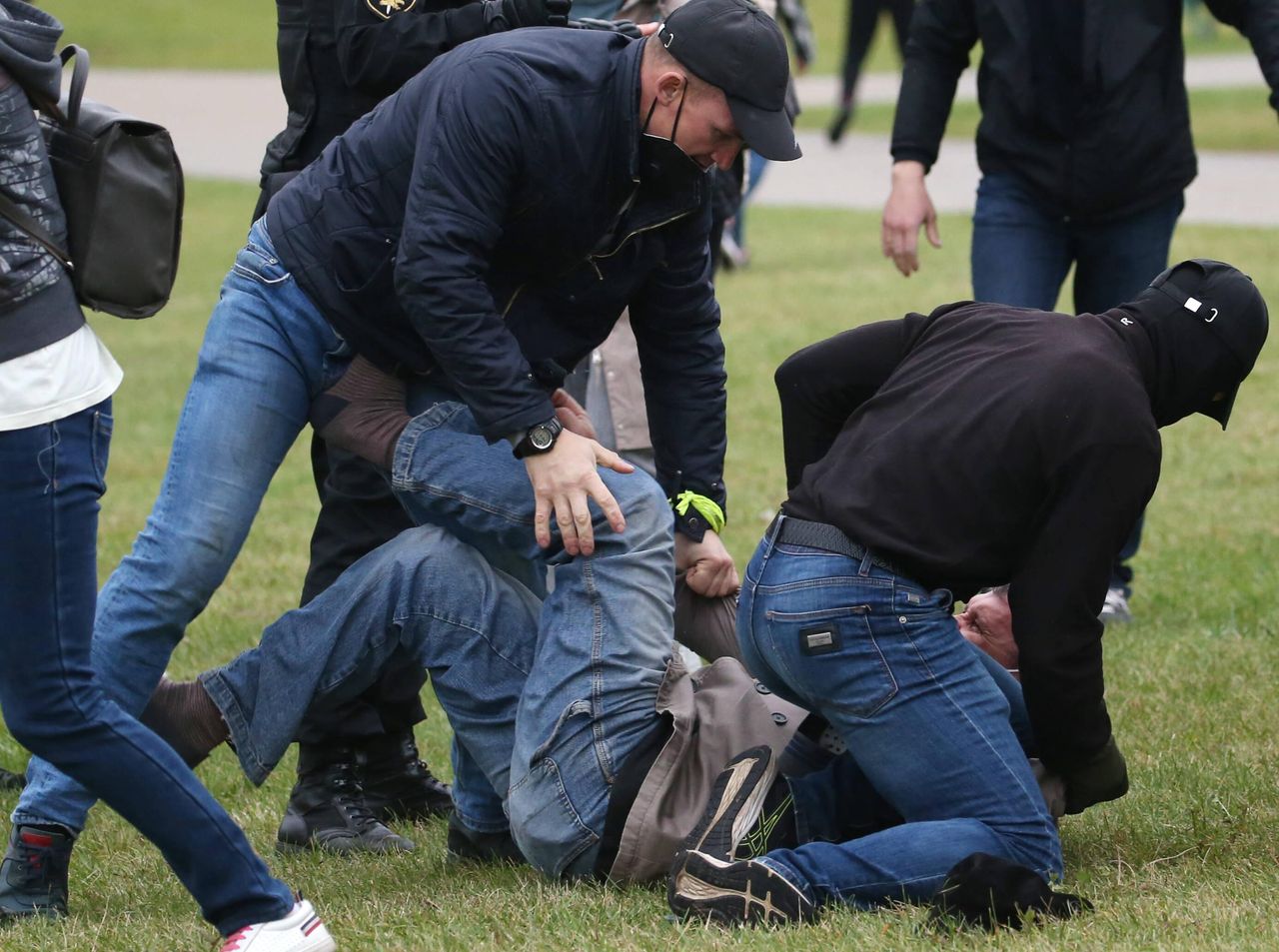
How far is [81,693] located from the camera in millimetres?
2969

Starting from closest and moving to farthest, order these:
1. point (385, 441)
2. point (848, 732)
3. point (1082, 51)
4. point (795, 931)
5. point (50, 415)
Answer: point (50, 415) < point (795, 931) < point (848, 732) < point (385, 441) < point (1082, 51)

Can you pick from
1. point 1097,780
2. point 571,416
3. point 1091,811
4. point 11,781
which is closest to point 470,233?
point 571,416

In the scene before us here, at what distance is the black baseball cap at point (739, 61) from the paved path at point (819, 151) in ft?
28.6

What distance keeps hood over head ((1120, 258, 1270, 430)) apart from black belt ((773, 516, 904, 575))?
1.91ft

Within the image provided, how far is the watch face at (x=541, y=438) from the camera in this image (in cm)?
340

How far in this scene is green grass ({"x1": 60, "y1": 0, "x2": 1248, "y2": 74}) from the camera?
3137 centimetres

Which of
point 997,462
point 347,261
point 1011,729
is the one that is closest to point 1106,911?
point 1011,729

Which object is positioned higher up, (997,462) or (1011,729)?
(997,462)

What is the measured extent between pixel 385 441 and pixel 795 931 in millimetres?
1252

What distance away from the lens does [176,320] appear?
12.7 meters

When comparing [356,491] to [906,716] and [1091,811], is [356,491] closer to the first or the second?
[906,716]

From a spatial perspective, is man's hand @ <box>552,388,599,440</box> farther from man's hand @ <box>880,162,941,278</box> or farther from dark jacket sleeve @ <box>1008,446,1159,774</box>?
man's hand @ <box>880,162,941,278</box>

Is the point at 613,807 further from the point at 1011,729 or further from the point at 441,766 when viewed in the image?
the point at 441,766

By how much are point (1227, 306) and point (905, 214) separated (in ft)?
7.17
